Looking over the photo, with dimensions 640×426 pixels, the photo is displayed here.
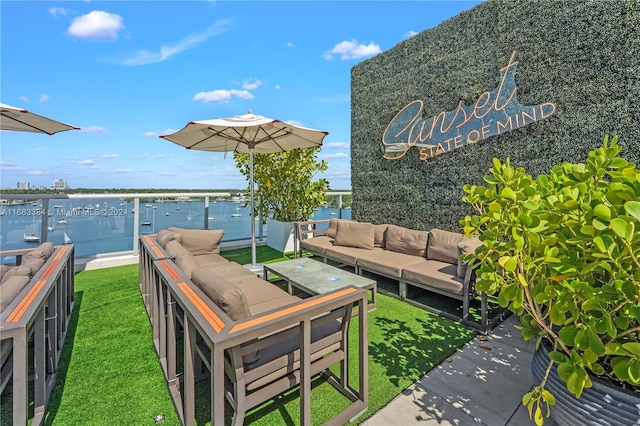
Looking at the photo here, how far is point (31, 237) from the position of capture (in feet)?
16.7

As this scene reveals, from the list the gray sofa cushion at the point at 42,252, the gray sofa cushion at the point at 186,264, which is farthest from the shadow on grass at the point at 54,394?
the gray sofa cushion at the point at 186,264

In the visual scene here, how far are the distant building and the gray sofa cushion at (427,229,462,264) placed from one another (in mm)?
7452

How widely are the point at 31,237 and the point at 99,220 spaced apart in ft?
3.38

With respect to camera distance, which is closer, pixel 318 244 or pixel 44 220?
pixel 44 220

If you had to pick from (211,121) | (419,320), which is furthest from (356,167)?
(419,320)

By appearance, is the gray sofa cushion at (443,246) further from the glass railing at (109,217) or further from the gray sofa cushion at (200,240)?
the gray sofa cushion at (200,240)

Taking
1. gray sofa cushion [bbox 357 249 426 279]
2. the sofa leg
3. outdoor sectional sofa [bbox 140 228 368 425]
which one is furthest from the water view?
the sofa leg

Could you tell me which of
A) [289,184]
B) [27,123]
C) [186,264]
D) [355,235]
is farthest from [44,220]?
[355,235]

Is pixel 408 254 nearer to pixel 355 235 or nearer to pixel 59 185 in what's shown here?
pixel 355 235

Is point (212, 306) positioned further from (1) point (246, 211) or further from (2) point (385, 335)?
(1) point (246, 211)

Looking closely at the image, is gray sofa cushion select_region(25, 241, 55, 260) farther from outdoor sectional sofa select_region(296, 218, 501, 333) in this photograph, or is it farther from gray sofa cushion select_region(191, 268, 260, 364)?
outdoor sectional sofa select_region(296, 218, 501, 333)

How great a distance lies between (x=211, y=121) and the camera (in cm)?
426

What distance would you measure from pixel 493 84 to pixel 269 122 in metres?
3.83

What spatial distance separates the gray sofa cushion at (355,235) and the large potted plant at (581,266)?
152 inches
